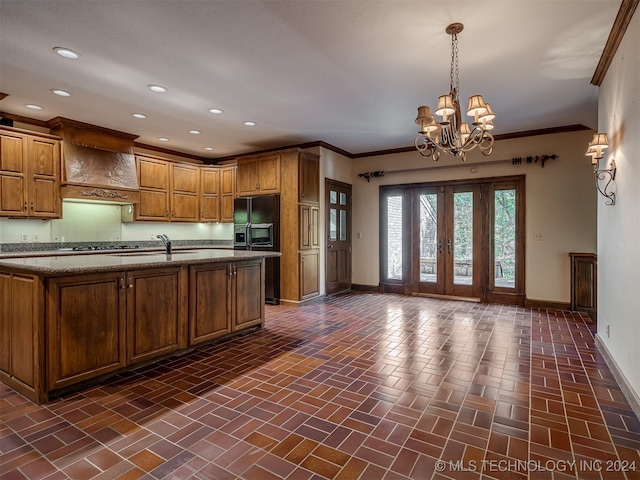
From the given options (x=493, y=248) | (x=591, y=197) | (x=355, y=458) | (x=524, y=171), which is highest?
(x=524, y=171)

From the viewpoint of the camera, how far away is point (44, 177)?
15.4 ft

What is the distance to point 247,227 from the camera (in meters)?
5.91

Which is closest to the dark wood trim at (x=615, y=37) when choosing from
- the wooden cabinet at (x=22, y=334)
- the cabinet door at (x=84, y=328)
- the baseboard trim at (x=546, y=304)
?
the baseboard trim at (x=546, y=304)

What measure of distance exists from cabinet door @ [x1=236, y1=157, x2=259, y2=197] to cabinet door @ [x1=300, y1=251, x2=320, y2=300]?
1.46 meters

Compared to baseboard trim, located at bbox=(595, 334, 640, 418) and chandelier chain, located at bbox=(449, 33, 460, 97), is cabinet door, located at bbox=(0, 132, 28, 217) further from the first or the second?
baseboard trim, located at bbox=(595, 334, 640, 418)

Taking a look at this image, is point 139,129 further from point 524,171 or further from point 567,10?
point 524,171

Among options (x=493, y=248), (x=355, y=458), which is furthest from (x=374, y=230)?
(x=355, y=458)

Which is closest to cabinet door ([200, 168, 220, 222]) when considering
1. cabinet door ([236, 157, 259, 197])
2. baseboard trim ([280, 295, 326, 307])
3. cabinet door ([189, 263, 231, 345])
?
cabinet door ([236, 157, 259, 197])

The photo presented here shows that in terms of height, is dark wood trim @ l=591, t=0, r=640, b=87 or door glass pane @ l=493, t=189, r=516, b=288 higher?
dark wood trim @ l=591, t=0, r=640, b=87

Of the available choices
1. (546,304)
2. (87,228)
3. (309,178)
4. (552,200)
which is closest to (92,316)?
(87,228)

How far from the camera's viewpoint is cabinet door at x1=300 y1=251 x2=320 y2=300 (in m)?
5.64

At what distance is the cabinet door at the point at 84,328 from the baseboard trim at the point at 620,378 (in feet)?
11.9

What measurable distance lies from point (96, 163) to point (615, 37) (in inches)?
242

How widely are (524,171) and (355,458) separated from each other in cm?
525
